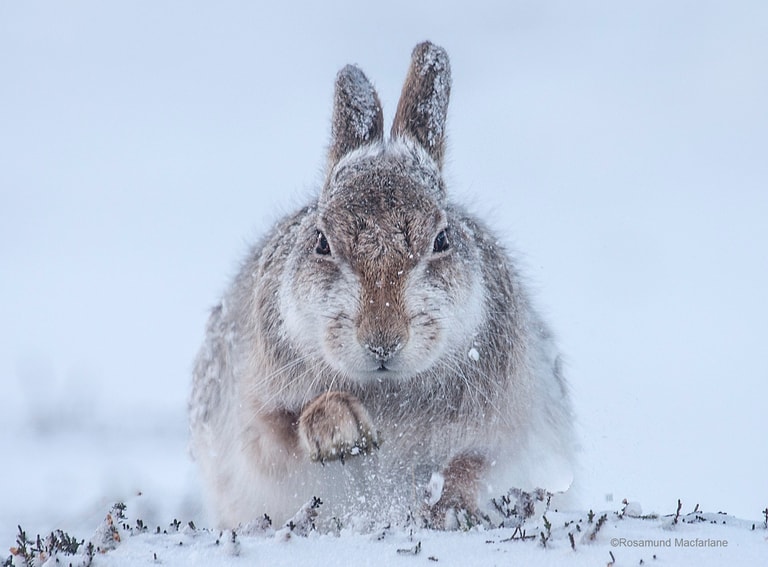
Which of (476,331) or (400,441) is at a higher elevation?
(476,331)

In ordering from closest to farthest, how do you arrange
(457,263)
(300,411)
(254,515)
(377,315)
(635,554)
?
(635,554) < (377,315) < (457,263) < (300,411) < (254,515)

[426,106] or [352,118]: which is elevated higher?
[426,106]

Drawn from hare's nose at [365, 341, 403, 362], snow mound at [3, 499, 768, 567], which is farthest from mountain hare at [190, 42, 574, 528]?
snow mound at [3, 499, 768, 567]

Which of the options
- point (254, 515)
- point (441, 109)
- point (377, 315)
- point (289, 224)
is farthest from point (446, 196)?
point (254, 515)

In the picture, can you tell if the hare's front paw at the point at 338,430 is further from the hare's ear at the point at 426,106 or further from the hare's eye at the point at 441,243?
the hare's ear at the point at 426,106

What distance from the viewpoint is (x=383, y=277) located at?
16.6 ft

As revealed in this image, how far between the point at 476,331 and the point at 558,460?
1.40 m

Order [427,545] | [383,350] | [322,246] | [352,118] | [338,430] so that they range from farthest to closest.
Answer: [352,118] → [322,246] → [338,430] → [383,350] → [427,545]

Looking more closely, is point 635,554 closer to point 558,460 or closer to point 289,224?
point 558,460

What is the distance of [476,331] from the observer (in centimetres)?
582

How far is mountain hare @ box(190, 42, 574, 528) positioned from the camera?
204 inches

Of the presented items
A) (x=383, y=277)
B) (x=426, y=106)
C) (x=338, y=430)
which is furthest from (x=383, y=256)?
(x=426, y=106)

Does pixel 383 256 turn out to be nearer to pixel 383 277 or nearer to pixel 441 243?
pixel 383 277

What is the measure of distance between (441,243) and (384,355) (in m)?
0.95
